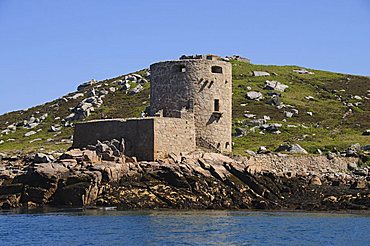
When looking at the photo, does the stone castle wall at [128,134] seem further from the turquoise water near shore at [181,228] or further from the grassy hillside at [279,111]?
the grassy hillside at [279,111]

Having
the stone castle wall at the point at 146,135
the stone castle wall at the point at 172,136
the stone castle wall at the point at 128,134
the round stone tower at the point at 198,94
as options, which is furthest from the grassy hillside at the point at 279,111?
the stone castle wall at the point at 128,134

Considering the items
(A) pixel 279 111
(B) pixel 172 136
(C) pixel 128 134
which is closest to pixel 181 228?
(B) pixel 172 136

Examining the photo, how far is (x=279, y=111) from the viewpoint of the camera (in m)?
89.6

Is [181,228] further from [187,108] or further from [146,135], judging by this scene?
[187,108]

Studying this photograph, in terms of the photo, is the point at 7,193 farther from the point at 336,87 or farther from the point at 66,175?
the point at 336,87

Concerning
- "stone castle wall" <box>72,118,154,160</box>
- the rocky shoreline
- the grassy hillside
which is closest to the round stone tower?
"stone castle wall" <box>72,118,154,160</box>

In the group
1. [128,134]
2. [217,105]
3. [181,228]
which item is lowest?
[181,228]

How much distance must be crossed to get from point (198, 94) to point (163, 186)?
10.6 meters

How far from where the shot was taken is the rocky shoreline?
49.1 m

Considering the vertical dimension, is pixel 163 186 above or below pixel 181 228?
above

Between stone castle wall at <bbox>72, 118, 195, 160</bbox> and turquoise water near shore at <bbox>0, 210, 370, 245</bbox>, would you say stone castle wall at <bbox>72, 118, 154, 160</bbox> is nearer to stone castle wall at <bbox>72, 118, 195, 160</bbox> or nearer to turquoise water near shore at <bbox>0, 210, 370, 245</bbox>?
stone castle wall at <bbox>72, 118, 195, 160</bbox>

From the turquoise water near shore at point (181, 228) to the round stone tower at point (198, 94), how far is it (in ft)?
36.9

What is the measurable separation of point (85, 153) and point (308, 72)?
243ft

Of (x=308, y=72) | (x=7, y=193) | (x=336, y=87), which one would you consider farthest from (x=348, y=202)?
(x=308, y=72)
